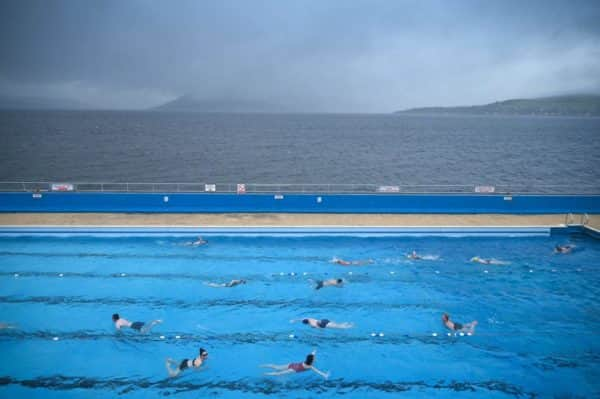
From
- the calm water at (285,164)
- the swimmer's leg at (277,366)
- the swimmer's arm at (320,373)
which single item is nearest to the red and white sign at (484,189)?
the calm water at (285,164)

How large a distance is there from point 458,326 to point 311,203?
11638 millimetres

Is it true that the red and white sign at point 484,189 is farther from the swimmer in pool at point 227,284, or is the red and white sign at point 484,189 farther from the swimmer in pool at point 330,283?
the swimmer in pool at point 227,284

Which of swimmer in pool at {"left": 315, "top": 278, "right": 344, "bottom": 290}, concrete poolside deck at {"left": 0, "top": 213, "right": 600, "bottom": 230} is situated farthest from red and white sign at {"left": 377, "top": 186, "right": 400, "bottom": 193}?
swimmer in pool at {"left": 315, "top": 278, "right": 344, "bottom": 290}

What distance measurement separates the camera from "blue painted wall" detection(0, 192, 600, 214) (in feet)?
70.0

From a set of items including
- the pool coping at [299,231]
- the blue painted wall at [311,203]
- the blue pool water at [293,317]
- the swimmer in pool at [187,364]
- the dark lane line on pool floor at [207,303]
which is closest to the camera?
the blue pool water at [293,317]

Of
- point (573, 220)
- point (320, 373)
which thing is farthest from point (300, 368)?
point (573, 220)

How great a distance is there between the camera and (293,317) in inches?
495

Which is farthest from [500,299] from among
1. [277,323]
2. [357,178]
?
[357,178]

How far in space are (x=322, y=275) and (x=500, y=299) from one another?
6325 millimetres

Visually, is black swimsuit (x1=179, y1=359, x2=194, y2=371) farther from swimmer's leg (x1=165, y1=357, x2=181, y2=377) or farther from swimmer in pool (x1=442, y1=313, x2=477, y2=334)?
swimmer in pool (x1=442, y1=313, x2=477, y2=334)

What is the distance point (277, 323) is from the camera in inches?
482

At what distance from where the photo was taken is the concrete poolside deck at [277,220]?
19.5 metres

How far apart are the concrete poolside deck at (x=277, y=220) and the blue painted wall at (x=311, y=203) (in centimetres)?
49

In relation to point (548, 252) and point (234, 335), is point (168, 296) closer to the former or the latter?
point (234, 335)
